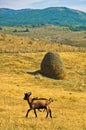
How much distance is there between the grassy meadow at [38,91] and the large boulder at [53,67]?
1276 mm

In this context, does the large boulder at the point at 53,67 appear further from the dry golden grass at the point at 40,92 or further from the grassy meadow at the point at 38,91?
the dry golden grass at the point at 40,92

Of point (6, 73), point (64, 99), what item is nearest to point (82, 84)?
point (6, 73)

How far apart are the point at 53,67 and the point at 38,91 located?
14.0 m

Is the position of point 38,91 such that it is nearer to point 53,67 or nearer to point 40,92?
point 40,92

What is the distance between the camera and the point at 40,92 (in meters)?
37.6

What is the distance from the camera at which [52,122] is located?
19766 millimetres

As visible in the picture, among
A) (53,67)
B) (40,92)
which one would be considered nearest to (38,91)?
(40,92)

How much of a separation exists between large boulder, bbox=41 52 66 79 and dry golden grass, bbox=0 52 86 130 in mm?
1385

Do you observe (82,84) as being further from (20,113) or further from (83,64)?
(20,113)

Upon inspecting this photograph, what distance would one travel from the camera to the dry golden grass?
1941 cm

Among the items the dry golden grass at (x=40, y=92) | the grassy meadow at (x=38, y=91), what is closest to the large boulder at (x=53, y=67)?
the grassy meadow at (x=38, y=91)

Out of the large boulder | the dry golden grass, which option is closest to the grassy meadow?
the dry golden grass

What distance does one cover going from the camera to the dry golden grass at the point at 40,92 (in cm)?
1941

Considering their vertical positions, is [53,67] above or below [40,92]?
below
